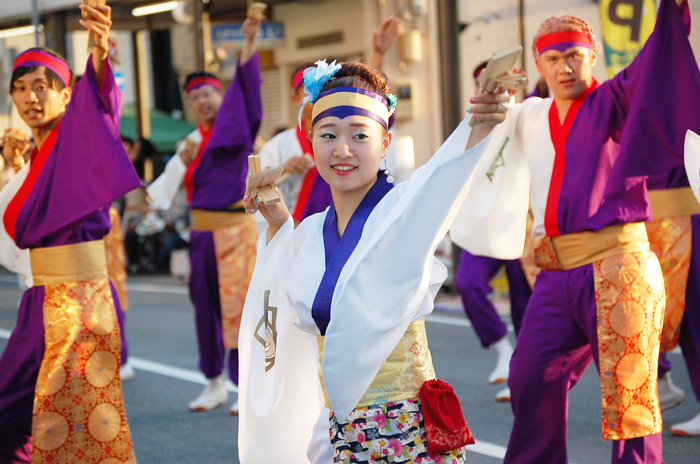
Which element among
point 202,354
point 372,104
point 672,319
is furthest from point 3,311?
point 372,104

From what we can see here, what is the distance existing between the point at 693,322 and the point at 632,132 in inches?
60.4

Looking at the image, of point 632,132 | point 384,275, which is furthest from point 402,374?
point 632,132

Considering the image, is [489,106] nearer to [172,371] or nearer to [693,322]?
[693,322]

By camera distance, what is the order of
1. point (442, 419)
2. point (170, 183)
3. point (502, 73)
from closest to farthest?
point (502, 73) → point (442, 419) → point (170, 183)

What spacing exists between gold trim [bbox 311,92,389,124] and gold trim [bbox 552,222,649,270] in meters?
1.09

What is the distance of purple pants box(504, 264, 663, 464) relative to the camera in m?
2.91

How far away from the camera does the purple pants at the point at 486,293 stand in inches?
196

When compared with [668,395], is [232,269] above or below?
above

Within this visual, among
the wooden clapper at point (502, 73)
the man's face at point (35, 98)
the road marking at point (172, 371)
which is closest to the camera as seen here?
the wooden clapper at point (502, 73)

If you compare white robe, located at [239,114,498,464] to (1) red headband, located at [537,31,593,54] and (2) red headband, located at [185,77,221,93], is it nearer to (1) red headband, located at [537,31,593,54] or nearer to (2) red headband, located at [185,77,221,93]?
(1) red headband, located at [537,31,593,54]

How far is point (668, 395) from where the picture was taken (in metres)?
4.25

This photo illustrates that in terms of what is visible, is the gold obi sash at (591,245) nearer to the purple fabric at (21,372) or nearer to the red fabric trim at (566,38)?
the red fabric trim at (566,38)

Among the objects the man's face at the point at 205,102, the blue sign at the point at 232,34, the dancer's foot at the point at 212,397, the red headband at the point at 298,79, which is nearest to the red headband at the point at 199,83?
the man's face at the point at 205,102

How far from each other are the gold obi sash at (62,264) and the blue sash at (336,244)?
1278 millimetres
